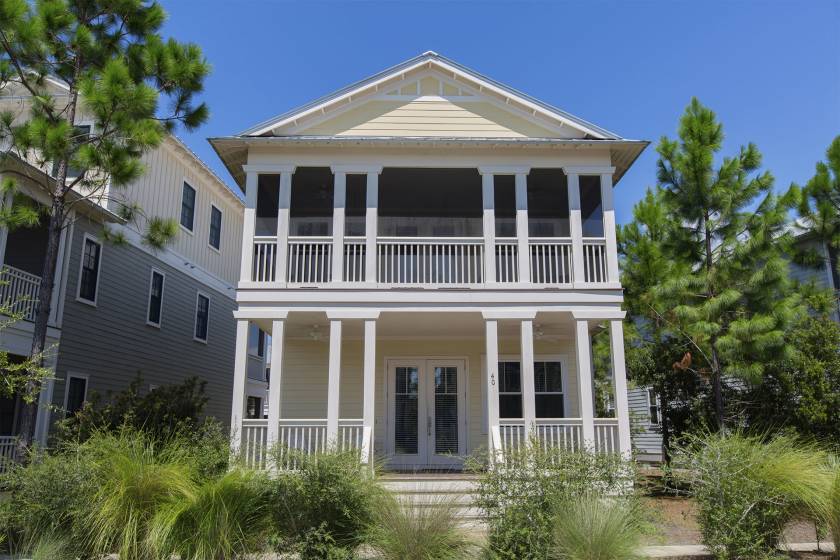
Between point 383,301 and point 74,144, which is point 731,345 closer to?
point 383,301

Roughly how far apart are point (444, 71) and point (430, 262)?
4.19 m

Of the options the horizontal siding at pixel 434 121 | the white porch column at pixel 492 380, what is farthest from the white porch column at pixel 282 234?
the white porch column at pixel 492 380

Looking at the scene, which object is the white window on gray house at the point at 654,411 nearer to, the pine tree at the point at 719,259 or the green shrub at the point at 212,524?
the pine tree at the point at 719,259

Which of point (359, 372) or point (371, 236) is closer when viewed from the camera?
point (371, 236)

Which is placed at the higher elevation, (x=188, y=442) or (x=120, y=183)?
(x=120, y=183)

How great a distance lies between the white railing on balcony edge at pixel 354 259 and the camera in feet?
37.7

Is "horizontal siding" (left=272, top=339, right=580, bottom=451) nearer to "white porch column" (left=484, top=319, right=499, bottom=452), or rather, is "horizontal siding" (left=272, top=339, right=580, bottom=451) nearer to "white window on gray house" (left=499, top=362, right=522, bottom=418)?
"white window on gray house" (left=499, top=362, right=522, bottom=418)

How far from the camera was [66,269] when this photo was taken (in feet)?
43.6

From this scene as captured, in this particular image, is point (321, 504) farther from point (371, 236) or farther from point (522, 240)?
point (522, 240)

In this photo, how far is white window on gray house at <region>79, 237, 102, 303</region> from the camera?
14.0 m

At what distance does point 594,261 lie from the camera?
37.7 feet

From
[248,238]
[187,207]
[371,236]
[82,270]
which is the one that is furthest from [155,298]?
[371,236]

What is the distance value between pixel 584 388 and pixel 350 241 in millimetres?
4969

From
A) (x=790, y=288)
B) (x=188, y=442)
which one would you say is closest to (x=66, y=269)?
(x=188, y=442)
